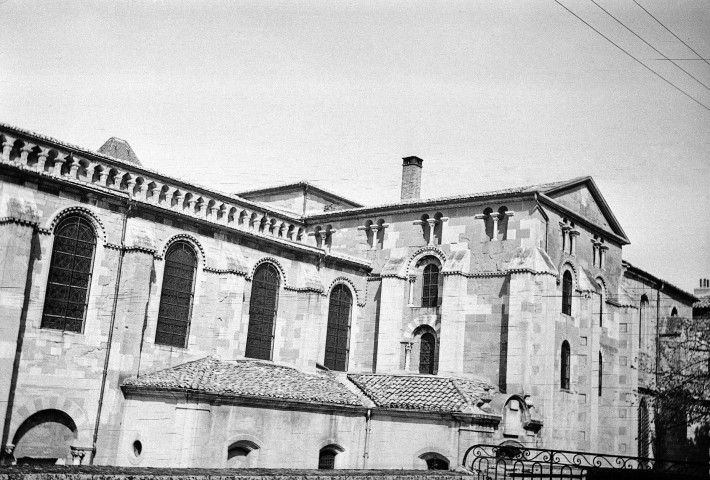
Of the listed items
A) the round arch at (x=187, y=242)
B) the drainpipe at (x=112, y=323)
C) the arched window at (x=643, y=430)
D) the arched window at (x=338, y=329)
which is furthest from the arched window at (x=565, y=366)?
the drainpipe at (x=112, y=323)

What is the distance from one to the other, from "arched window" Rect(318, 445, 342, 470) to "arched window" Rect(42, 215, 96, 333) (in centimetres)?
927

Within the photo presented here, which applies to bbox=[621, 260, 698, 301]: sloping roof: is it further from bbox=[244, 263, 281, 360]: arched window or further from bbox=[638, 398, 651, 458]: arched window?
bbox=[244, 263, 281, 360]: arched window

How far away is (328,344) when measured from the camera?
102ft

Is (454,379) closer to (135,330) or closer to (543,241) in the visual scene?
(543,241)

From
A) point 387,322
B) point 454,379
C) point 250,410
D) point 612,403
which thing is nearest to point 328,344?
point 387,322

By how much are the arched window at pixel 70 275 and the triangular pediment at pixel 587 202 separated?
1702 centimetres

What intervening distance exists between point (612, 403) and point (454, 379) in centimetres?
1008

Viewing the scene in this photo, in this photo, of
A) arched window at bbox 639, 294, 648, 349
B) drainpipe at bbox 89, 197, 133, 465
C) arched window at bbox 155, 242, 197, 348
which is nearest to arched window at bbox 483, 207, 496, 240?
arched window at bbox 155, 242, 197, 348

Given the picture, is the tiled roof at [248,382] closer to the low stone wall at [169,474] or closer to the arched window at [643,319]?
the low stone wall at [169,474]

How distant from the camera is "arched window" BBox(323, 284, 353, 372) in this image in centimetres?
3128

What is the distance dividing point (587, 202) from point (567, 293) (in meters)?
4.63

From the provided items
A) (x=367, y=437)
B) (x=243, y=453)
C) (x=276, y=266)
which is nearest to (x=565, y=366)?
(x=367, y=437)

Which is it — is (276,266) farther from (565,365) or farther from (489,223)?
(565,365)

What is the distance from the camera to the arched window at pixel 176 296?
25688mm
